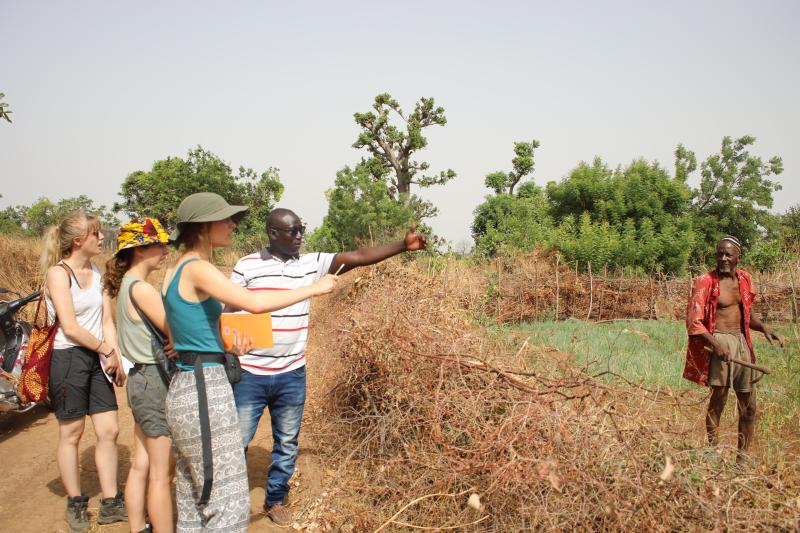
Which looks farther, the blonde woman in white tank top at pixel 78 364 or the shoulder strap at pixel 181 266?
the blonde woman in white tank top at pixel 78 364

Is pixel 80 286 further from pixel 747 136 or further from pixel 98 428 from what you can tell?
pixel 747 136

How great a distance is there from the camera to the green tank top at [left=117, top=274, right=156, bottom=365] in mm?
2799

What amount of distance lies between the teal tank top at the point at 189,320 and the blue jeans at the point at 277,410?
824mm

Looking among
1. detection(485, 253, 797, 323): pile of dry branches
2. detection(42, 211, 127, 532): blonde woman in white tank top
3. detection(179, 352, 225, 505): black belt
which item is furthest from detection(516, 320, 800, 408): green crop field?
detection(42, 211, 127, 532): blonde woman in white tank top

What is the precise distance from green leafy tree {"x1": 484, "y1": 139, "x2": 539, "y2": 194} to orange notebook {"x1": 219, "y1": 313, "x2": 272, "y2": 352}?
3720cm

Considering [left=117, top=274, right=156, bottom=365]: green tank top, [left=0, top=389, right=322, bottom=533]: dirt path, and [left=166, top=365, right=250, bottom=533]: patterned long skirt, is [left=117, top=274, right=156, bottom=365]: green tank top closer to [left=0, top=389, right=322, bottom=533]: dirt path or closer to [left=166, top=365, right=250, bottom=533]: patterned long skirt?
[left=166, top=365, right=250, bottom=533]: patterned long skirt

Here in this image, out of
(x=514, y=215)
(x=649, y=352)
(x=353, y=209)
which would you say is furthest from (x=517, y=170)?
(x=649, y=352)

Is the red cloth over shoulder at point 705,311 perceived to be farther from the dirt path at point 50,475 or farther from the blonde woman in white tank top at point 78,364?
the blonde woman in white tank top at point 78,364

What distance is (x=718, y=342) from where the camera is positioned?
3916 millimetres

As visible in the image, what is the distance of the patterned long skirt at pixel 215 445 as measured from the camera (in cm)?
208

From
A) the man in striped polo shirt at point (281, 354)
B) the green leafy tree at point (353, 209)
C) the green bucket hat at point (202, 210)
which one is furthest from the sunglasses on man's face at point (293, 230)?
the green leafy tree at point (353, 209)

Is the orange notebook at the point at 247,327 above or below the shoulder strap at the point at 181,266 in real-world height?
below

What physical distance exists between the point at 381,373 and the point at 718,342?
8.42 feet

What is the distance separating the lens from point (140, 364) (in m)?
2.82
